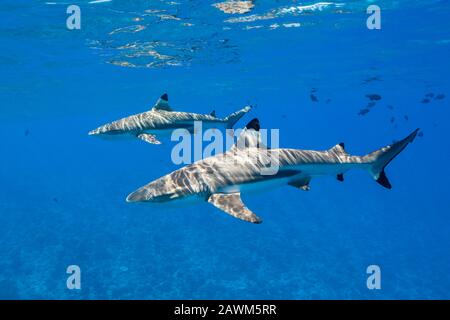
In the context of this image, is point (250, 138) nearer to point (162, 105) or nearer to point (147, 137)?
Answer: point (147, 137)

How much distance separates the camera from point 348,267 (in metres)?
21.8

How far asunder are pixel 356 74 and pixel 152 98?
28.0 meters

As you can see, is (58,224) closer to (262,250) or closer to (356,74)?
(262,250)

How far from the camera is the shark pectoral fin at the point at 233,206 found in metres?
6.45

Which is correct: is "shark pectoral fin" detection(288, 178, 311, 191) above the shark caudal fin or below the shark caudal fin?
below

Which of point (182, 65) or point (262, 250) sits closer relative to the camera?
point (262, 250)

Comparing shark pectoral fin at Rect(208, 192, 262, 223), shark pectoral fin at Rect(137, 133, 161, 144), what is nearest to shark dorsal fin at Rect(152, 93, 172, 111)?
shark pectoral fin at Rect(137, 133, 161, 144)

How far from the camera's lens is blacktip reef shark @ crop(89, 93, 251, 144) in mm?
12531

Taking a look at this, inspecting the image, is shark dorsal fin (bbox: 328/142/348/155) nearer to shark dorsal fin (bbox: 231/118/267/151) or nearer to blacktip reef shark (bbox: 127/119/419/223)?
blacktip reef shark (bbox: 127/119/419/223)

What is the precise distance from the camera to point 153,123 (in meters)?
12.7

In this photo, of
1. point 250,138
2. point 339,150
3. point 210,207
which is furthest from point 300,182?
point 210,207
